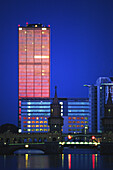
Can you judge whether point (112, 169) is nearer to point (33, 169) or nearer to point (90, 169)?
point (90, 169)

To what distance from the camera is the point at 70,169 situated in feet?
656

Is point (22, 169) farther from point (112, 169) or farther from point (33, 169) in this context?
point (112, 169)

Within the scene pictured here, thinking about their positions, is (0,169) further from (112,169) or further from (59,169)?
(112,169)

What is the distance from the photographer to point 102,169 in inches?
7771

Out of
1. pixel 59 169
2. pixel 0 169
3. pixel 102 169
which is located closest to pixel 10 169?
pixel 0 169

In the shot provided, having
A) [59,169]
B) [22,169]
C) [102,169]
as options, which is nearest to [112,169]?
[102,169]

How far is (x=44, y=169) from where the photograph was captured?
19850cm

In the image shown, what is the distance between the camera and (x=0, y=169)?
7756 inches

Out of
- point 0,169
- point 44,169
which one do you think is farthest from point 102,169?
point 0,169

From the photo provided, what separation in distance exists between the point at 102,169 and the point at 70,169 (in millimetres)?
10971

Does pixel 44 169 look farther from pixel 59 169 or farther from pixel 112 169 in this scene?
pixel 112 169

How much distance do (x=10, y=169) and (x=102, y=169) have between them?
30.9 metres

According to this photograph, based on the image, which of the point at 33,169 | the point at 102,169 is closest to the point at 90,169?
the point at 102,169

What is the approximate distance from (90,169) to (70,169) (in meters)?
6.79
